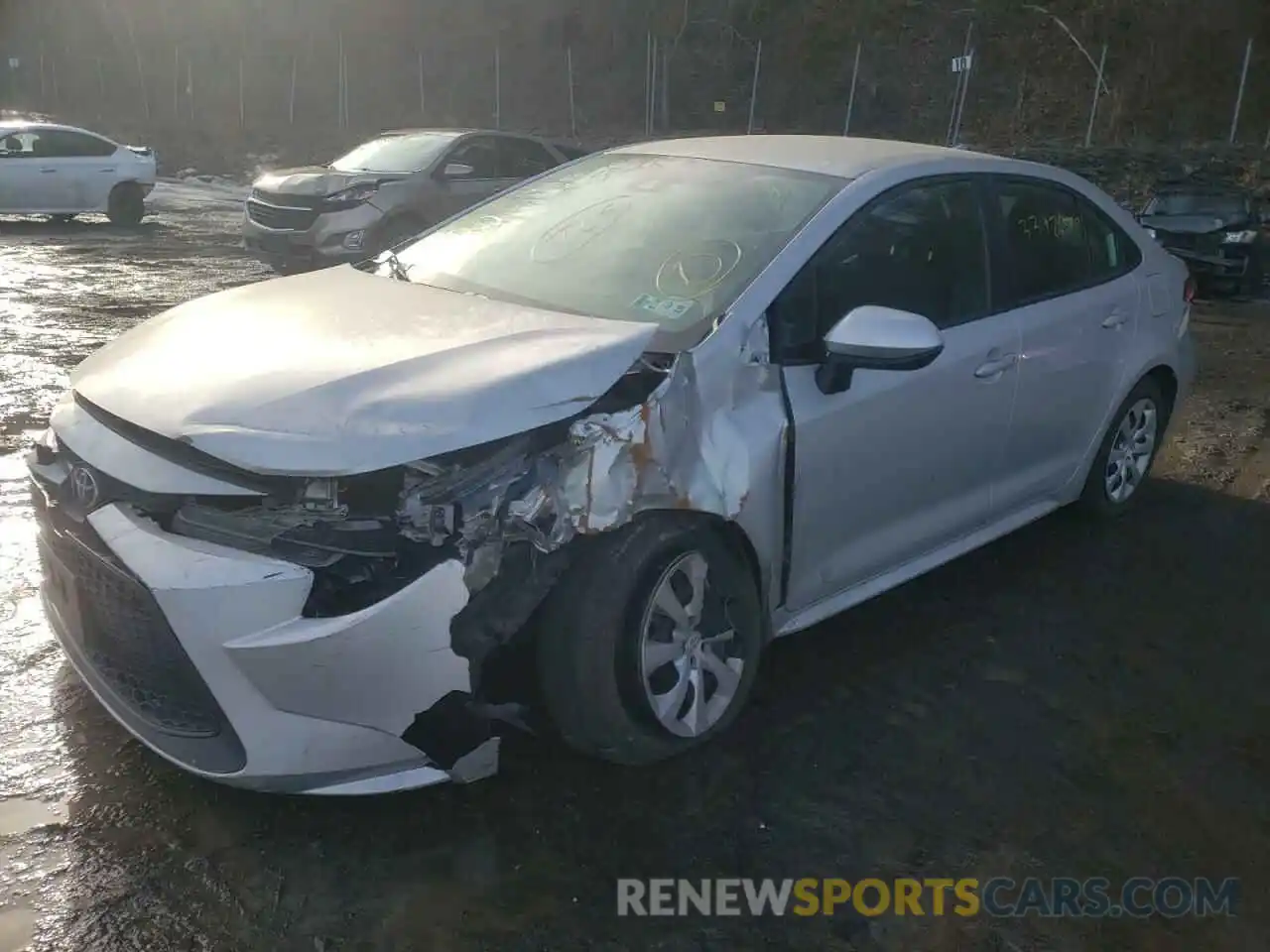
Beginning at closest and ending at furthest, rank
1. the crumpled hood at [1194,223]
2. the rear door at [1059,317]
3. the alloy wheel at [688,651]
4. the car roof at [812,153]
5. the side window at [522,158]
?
the alloy wheel at [688,651]
the car roof at [812,153]
the rear door at [1059,317]
the side window at [522,158]
the crumpled hood at [1194,223]

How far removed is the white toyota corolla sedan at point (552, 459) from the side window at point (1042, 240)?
4 centimetres

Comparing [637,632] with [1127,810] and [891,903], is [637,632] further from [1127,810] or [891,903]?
[1127,810]

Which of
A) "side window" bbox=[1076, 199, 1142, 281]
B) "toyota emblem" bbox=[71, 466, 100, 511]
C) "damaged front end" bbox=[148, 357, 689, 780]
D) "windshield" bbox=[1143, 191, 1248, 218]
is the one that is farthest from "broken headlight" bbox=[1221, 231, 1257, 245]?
"toyota emblem" bbox=[71, 466, 100, 511]

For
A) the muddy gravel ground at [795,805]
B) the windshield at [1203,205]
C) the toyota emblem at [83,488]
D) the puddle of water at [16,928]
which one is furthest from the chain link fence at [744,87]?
the puddle of water at [16,928]

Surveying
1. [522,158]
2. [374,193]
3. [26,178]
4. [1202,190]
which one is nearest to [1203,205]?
[1202,190]

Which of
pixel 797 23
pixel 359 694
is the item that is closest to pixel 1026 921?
pixel 359 694

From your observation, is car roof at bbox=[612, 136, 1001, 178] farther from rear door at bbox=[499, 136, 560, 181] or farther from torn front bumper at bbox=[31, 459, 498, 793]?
rear door at bbox=[499, 136, 560, 181]

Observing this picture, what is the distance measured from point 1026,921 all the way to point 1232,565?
9.08 ft

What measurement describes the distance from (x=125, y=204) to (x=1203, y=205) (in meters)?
14.1

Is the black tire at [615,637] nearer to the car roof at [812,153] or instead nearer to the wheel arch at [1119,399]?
the car roof at [812,153]

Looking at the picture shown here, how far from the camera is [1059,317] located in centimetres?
451

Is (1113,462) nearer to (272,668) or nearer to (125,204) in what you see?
(272,668)

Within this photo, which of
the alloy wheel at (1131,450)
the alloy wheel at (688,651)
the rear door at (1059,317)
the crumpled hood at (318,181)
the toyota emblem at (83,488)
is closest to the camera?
the toyota emblem at (83,488)

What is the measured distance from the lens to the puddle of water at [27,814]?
9.70 feet
